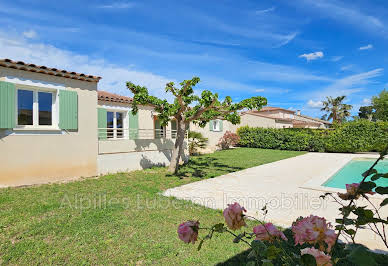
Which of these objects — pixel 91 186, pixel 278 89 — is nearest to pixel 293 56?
pixel 278 89

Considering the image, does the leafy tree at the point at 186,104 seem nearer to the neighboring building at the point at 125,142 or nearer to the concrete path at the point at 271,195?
the neighboring building at the point at 125,142

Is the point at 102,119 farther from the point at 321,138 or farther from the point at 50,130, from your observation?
the point at 321,138

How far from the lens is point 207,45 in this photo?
18609mm

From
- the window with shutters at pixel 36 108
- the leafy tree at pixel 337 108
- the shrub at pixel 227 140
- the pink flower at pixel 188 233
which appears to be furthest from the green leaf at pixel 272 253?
the leafy tree at pixel 337 108

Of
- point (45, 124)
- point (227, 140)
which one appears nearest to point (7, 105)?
point (45, 124)

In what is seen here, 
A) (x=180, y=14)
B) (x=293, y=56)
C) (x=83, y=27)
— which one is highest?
(x=293, y=56)

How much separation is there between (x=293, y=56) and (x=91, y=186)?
27.7 metres

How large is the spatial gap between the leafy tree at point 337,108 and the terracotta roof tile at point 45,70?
191 feet

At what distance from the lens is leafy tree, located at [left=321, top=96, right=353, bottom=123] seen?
54037 millimetres

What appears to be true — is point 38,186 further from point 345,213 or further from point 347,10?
point 347,10

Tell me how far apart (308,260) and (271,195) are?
24.4 feet

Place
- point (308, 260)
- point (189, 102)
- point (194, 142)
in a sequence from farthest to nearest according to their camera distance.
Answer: point (194, 142) < point (189, 102) < point (308, 260)

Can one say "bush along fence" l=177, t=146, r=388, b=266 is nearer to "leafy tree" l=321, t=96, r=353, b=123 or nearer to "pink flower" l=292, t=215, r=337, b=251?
"pink flower" l=292, t=215, r=337, b=251

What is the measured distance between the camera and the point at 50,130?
9.66 meters
